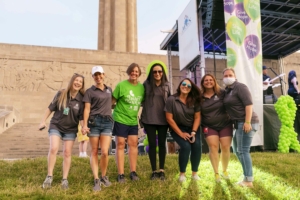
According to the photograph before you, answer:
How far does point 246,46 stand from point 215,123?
5295 millimetres

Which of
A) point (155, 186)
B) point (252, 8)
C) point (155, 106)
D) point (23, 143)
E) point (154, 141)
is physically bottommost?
point (23, 143)

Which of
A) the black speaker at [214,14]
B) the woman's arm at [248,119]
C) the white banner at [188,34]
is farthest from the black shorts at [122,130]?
the black speaker at [214,14]

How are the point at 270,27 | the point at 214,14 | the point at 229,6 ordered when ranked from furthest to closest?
the point at 270,27 < the point at 214,14 < the point at 229,6

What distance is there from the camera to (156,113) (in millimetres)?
3764

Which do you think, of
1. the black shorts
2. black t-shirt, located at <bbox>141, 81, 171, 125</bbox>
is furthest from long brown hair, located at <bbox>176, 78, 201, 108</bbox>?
the black shorts

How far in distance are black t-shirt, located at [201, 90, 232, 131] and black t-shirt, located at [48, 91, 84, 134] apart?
1.79 meters

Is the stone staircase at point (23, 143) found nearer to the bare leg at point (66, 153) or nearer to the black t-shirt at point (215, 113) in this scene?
the bare leg at point (66, 153)

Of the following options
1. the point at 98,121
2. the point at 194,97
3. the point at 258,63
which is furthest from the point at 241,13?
the point at 98,121

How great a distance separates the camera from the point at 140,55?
65.8 ft

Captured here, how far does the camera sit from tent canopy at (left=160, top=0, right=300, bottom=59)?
1108 cm

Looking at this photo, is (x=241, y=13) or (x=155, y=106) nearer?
(x=155, y=106)

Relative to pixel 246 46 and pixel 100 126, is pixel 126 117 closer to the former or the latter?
pixel 100 126

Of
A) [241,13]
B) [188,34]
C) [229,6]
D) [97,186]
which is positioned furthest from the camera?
[188,34]

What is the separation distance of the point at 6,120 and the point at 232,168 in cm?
1221
